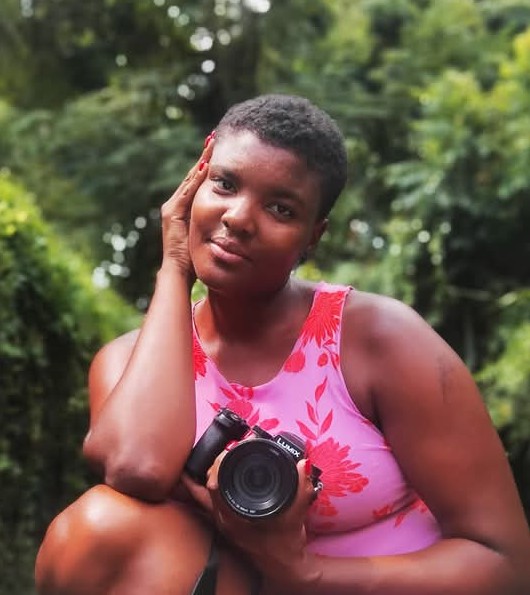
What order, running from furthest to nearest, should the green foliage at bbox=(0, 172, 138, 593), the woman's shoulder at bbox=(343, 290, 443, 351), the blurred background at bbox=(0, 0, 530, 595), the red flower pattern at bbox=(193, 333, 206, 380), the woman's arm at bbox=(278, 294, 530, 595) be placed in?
the blurred background at bbox=(0, 0, 530, 595) → the green foliage at bbox=(0, 172, 138, 593) → the red flower pattern at bbox=(193, 333, 206, 380) → the woman's shoulder at bbox=(343, 290, 443, 351) → the woman's arm at bbox=(278, 294, 530, 595)

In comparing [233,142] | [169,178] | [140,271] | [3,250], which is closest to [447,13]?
[169,178]

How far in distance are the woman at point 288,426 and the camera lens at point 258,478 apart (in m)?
0.02

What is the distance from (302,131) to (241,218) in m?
0.21

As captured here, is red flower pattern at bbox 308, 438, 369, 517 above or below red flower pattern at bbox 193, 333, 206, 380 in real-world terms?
below

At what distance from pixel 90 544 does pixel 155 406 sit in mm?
281

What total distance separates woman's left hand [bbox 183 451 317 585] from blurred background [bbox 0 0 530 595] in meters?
2.80

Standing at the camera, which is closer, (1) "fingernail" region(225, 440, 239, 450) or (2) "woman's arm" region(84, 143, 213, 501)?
(1) "fingernail" region(225, 440, 239, 450)

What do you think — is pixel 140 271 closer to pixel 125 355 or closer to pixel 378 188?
pixel 378 188

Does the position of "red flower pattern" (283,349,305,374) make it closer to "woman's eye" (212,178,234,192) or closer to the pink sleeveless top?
the pink sleeveless top

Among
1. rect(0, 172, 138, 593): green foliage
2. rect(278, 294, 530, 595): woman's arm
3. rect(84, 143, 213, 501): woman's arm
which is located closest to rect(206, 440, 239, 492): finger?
rect(84, 143, 213, 501): woman's arm

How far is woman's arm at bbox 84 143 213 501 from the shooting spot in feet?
5.48

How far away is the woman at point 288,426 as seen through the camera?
5.28 ft

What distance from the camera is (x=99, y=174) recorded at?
9.20 meters

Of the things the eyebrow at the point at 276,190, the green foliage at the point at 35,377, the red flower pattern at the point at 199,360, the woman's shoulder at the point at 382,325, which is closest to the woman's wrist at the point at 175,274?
the red flower pattern at the point at 199,360
